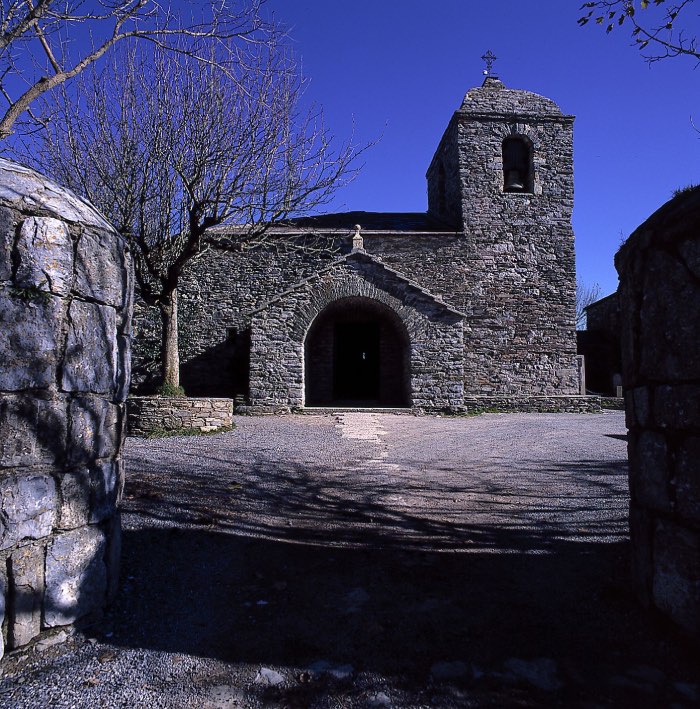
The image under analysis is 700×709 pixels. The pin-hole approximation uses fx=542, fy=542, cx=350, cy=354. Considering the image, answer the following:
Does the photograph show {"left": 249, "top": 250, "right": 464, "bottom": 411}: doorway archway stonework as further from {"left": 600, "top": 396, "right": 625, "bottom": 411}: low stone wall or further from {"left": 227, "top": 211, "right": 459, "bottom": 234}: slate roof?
{"left": 600, "top": 396, "right": 625, "bottom": 411}: low stone wall

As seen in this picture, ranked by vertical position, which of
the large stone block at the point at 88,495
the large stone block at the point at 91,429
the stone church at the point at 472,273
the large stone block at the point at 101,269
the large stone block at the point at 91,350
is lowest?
the large stone block at the point at 88,495

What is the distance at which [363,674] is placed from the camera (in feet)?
7.45

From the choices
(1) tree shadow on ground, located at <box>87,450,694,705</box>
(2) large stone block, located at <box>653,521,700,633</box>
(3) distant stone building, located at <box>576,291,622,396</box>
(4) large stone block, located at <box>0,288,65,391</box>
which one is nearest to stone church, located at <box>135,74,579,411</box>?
(3) distant stone building, located at <box>576,291,622,396</box>

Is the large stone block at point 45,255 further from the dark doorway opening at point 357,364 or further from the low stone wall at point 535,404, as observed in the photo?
the dark doorway opening at point 357,364

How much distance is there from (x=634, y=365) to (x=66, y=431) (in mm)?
2794

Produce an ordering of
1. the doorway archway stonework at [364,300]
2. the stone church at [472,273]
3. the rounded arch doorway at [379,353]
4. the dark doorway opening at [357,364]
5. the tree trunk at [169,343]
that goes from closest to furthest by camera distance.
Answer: the tree trunk at [169,343], the doorway archway stonework at [364,300], the rounded arch doorway at [379,353], the stone church at [472,273], the dark doorway opening at [357,364]

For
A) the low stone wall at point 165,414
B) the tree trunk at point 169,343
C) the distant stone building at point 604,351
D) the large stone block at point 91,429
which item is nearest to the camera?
the large stone block at point 91,429

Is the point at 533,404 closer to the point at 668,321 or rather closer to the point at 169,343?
the point at 169,343

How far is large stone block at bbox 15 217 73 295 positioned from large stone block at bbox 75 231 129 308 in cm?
6

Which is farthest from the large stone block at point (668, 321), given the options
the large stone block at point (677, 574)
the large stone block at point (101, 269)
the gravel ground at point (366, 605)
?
the large stone block at point (101, 269)

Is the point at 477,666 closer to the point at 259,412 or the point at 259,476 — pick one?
the point at 259,476

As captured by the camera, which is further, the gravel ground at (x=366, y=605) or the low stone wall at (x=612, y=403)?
the low stone wall at (x=612, y=403)

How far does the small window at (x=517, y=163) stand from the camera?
1769 cm

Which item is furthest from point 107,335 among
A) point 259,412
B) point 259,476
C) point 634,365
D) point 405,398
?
point 405,398
